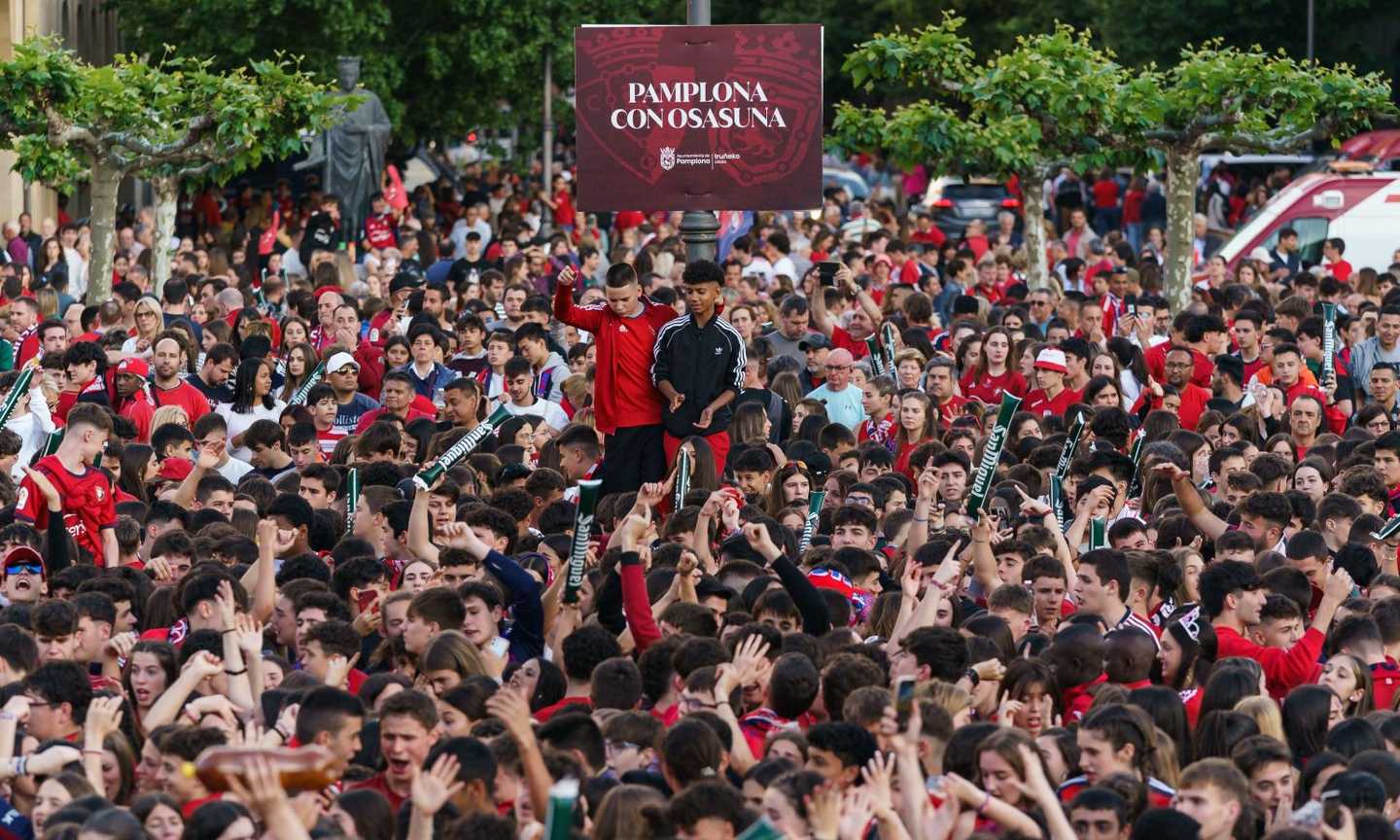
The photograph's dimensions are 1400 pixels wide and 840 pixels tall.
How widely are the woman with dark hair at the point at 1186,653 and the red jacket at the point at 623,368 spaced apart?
4.59 m

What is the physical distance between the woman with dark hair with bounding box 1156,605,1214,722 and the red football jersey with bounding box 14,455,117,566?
5.09 meters

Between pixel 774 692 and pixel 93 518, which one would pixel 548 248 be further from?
pixel 774 692

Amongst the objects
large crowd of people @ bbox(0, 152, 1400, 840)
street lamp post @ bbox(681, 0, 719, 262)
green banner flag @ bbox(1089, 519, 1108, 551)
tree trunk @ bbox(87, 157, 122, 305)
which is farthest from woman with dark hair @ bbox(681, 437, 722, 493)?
tree trunk @ bbox(87, 157, 122, 305)

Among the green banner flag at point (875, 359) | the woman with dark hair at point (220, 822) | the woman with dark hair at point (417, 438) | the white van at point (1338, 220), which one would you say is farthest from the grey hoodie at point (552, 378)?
the white van at point (1338, 220)

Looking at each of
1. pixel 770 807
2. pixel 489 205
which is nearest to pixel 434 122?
pixel 489 205

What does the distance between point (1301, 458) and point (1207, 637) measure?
4.77 metres


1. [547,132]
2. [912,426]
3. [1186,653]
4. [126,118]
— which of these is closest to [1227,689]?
[1186,653]

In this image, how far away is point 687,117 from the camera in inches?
643

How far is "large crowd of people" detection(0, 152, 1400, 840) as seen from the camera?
26.0ft

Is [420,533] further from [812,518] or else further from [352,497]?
[812,518]

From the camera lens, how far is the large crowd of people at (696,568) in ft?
26.0

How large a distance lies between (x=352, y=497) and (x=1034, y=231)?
12446 millimetres

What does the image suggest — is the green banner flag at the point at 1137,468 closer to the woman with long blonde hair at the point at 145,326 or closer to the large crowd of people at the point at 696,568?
the large crowd of people at the point at 696,568

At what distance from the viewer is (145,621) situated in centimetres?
1084
